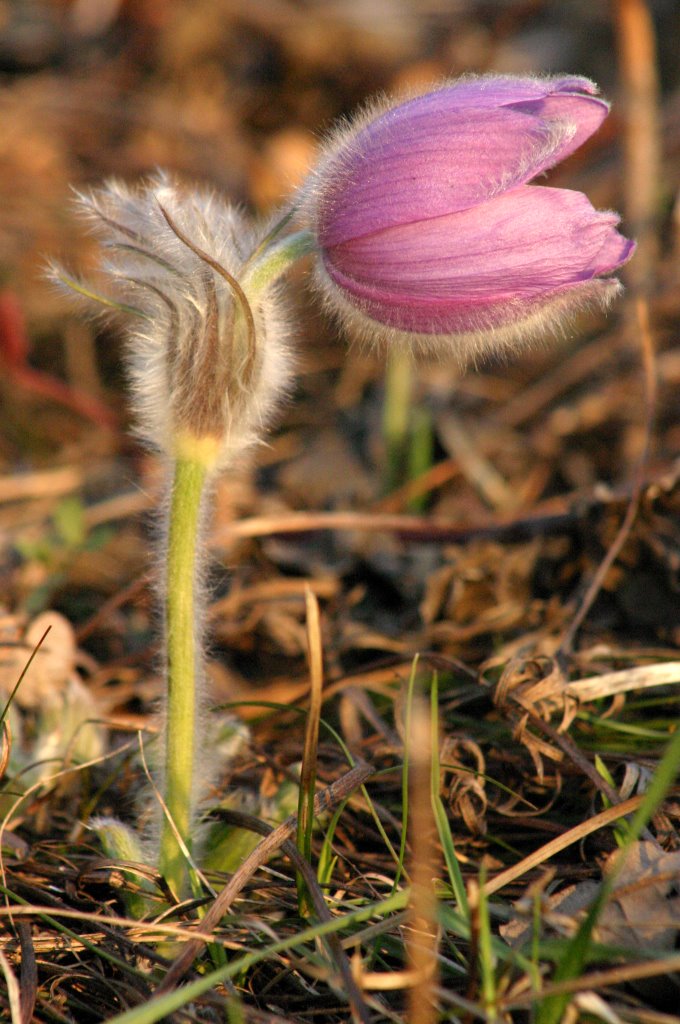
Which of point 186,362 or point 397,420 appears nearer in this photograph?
point 186,362

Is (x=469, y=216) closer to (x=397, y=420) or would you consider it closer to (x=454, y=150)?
(x=454, y=150)

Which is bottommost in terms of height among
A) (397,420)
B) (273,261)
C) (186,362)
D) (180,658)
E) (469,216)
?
(397,420)

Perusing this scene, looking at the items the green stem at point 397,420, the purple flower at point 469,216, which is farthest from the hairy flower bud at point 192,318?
the green stem at point 397,420

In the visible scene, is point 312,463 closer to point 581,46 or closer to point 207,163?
point 207,163

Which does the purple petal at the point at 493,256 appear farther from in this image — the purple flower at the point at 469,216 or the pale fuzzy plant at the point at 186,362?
the pale fuzzy plant at the point at 186,362

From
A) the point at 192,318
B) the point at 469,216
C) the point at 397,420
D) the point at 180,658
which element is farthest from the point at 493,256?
the point at 397,420

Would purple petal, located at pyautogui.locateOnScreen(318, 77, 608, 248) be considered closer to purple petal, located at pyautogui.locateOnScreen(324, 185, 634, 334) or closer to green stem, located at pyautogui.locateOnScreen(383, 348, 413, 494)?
purple petal, located at pyautogui.locateOnScreen(324, 185, 634, 334)
